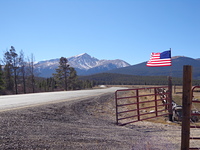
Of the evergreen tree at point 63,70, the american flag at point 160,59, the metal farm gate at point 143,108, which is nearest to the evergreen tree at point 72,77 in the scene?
the evergreen tree at point 63,70

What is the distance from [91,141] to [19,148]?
1998 mm

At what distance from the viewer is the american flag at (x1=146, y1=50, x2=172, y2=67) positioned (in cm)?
1365

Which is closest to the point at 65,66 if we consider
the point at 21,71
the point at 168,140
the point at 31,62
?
the point at 31,62

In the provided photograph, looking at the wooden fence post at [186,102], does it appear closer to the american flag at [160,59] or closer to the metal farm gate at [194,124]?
the metal farm gate at [194,124]

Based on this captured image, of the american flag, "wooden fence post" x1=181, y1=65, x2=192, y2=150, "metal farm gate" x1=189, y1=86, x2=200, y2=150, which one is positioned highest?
the american flag

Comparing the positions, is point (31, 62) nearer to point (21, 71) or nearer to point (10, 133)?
point (21, 71)

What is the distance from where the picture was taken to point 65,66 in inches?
2377

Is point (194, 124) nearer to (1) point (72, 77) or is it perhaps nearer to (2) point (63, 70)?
(2) point (63, 70)

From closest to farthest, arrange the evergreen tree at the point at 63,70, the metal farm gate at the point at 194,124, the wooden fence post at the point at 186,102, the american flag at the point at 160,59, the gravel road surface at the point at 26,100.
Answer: the wooden fence post at the point at 186,102, the metal farm gate at the point at 194,124, the gravel road surface at the point at 26,100, the american flag at the point at 160,59, the evergreen tree at the point at 63,70

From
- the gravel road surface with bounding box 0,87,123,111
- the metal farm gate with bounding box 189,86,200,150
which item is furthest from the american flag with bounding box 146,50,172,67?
the gravel road surface with bounding box 0,87,123,111

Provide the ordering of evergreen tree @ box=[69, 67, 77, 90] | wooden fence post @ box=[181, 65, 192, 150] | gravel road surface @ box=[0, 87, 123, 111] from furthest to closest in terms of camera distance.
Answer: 1. evergreen tree @ box=[69, 67, 77, 90]
2. gravel road surface @ box=[0, 87, 123, 111]
3. wooden fence post @ box=[181, 65, 192, 150]

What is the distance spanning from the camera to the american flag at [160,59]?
13648 millimetres

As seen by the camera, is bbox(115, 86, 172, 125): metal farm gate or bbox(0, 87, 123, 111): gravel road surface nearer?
bbox(115, 86, 172, 125): metal farm gate

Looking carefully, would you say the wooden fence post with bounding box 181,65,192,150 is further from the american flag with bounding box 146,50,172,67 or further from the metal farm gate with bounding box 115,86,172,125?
the american flag with bounding box 146,50,172,67
